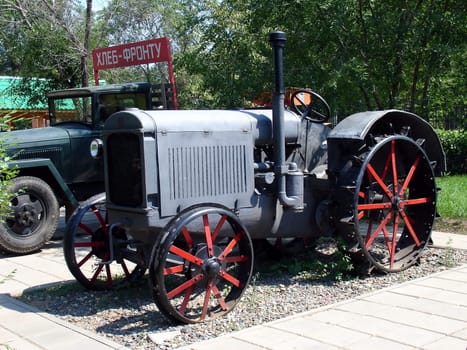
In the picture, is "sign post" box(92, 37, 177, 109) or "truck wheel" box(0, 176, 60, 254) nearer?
"truck wheel" box(0, 176, 60, 254)

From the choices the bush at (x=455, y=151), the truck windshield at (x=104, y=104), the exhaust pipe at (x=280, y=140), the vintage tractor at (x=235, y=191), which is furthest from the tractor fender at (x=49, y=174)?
the bush at (x=455, y=151)

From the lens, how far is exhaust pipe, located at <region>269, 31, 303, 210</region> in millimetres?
5488

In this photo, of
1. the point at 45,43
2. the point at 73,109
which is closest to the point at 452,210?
the point at 73,109

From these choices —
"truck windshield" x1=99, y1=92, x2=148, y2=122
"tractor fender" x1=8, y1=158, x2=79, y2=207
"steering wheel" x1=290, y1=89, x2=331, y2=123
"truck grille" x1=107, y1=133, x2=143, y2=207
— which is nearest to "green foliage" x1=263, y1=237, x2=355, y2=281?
"steering wheel" x1=290, y1=89, x2=331, y2=123

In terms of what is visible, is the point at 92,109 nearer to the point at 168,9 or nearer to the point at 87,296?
the point at 87,296

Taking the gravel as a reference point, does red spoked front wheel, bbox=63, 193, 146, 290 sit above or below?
above

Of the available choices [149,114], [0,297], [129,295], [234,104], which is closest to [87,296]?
[129,295]

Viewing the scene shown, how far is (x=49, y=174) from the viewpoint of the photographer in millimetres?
8469

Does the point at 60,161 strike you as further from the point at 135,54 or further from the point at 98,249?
the point at 98,249

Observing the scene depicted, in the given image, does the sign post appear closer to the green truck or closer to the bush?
the green truck

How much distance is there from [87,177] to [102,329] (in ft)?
14.3

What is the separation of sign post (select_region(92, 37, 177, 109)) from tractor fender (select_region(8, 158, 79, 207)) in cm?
225

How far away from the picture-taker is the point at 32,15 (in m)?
14.3

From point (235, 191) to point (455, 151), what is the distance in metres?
13.4
